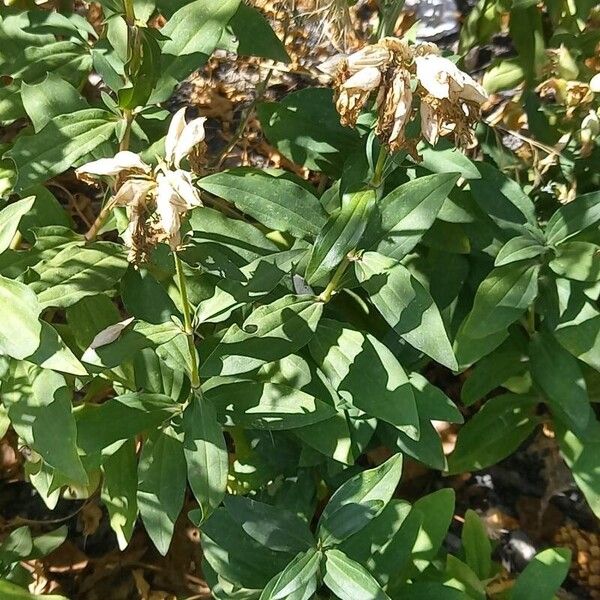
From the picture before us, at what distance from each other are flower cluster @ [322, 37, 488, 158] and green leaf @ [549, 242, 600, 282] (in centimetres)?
52

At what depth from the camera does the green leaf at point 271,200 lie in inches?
53.6

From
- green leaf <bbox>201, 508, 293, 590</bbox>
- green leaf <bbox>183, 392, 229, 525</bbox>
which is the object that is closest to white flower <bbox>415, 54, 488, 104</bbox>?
green leaf <bbox>183, 392, 229, 525</bbox>

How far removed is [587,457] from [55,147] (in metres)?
1.24

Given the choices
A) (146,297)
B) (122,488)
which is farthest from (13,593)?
(146,297)

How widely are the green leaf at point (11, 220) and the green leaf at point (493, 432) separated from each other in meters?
1.08

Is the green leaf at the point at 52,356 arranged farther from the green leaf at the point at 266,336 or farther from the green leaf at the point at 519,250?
the green leaf at the point at 519,250

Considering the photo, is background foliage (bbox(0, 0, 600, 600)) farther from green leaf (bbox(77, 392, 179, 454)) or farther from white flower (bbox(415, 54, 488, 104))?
white flower (bbox(415, 54, 488, 104))

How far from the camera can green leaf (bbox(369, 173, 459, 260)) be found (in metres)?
1.29

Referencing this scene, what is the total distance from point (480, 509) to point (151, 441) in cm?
106

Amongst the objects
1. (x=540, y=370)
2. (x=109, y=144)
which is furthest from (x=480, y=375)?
(x=109, y=144)

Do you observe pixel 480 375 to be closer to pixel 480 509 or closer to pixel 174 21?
pixel 480 509

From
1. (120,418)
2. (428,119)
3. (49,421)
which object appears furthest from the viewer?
(120,418)

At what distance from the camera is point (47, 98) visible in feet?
4.53

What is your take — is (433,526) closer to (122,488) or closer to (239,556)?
(239,556)
